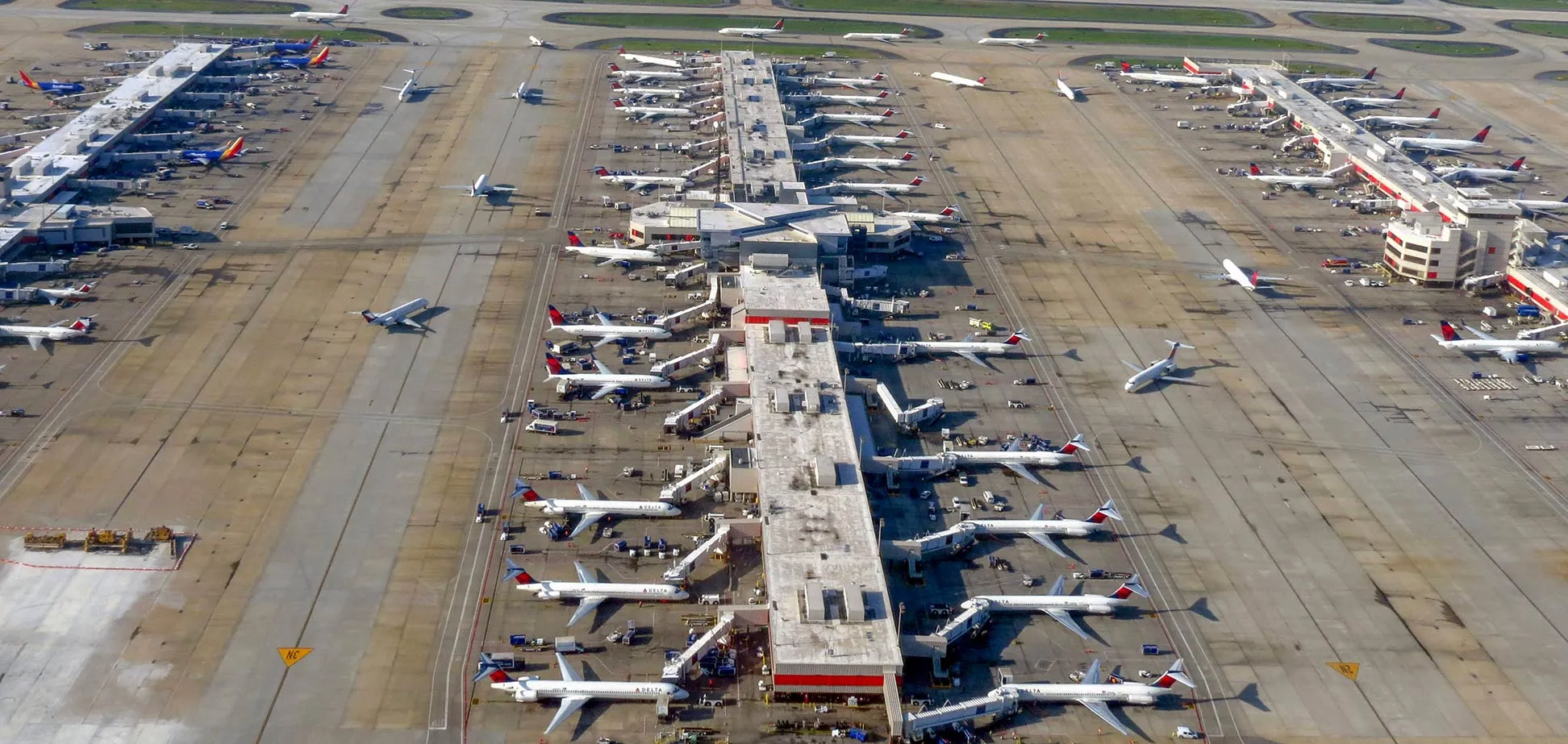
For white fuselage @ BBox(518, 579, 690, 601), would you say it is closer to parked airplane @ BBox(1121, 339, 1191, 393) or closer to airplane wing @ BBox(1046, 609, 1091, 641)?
airplane wing @ BBox(1046, 609, 1091, 641)

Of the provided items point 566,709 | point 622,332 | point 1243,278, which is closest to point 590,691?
point 566,709

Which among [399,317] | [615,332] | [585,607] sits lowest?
[585,607]

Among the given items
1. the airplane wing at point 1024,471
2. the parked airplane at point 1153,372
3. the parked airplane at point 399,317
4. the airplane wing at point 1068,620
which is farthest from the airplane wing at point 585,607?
the parked airplane at point 1153,372

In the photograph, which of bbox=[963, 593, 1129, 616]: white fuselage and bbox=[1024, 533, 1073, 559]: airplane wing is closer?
bbox=[963, 593, 1129, 616]: white fuselage

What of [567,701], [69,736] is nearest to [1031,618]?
[567,701]

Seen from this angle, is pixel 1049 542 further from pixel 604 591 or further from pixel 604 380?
pixel 604 380

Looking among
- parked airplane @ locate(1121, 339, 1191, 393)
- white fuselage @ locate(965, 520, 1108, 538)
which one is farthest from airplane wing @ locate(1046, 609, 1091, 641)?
parked airplane @ locate(1121, 339, 1191, 393)
